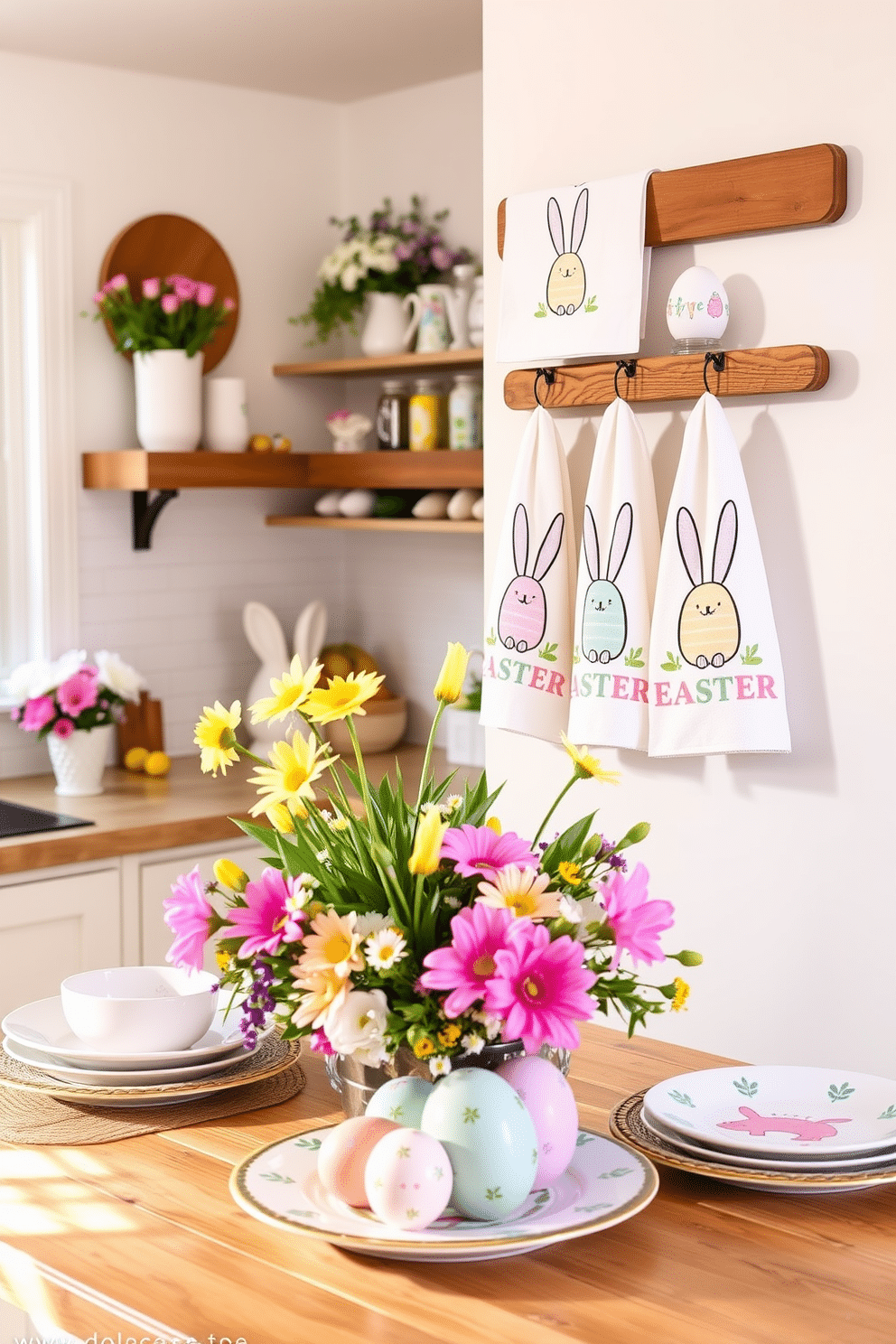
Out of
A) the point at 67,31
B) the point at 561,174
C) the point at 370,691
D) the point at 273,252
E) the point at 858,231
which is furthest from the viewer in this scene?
the point at 273,252

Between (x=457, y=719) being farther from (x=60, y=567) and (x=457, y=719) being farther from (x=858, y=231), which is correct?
(x=858, y=231)

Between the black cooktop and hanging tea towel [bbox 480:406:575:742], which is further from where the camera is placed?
the black cooktop

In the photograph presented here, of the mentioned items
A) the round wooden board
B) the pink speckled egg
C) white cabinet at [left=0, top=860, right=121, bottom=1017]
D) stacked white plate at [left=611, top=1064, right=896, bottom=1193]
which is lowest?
white cabinet at [left=0, top=860, right=121, bottom=1017]

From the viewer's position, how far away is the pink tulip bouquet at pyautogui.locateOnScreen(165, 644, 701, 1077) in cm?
118

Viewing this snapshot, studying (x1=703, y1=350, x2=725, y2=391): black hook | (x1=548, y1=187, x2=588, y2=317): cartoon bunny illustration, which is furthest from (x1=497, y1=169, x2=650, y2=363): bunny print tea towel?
(x1=703, y1=350, x2=725, y2=391): black hook

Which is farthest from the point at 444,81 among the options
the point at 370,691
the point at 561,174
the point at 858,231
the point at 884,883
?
the point at 370,691

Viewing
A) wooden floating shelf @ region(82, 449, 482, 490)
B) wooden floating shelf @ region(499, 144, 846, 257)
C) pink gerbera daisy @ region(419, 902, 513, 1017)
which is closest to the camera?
pink gerbera daisy @ region(419, 902, 513, 1017)

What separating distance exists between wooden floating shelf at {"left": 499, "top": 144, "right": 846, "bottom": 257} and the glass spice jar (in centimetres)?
149

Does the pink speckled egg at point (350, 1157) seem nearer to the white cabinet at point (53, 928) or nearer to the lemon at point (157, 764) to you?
the white cabinet at point (53, 928)

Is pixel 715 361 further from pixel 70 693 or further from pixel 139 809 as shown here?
pixel 70 693

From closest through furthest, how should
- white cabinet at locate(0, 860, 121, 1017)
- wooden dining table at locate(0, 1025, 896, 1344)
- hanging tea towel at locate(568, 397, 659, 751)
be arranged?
1. wooden dining table at locate(0, 1025, 896, 1344)
2. hanging tea towel at locate(568, 397, 659, 751)
3. white cabinet at locate(0, 860, 121, 1017)

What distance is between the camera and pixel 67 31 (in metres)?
3.25

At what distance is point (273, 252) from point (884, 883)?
2.48 m

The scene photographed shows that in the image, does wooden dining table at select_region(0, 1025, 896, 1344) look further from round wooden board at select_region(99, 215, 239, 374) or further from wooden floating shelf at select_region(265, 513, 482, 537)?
round wooden board at select_region(99, 215, 239, 374)
